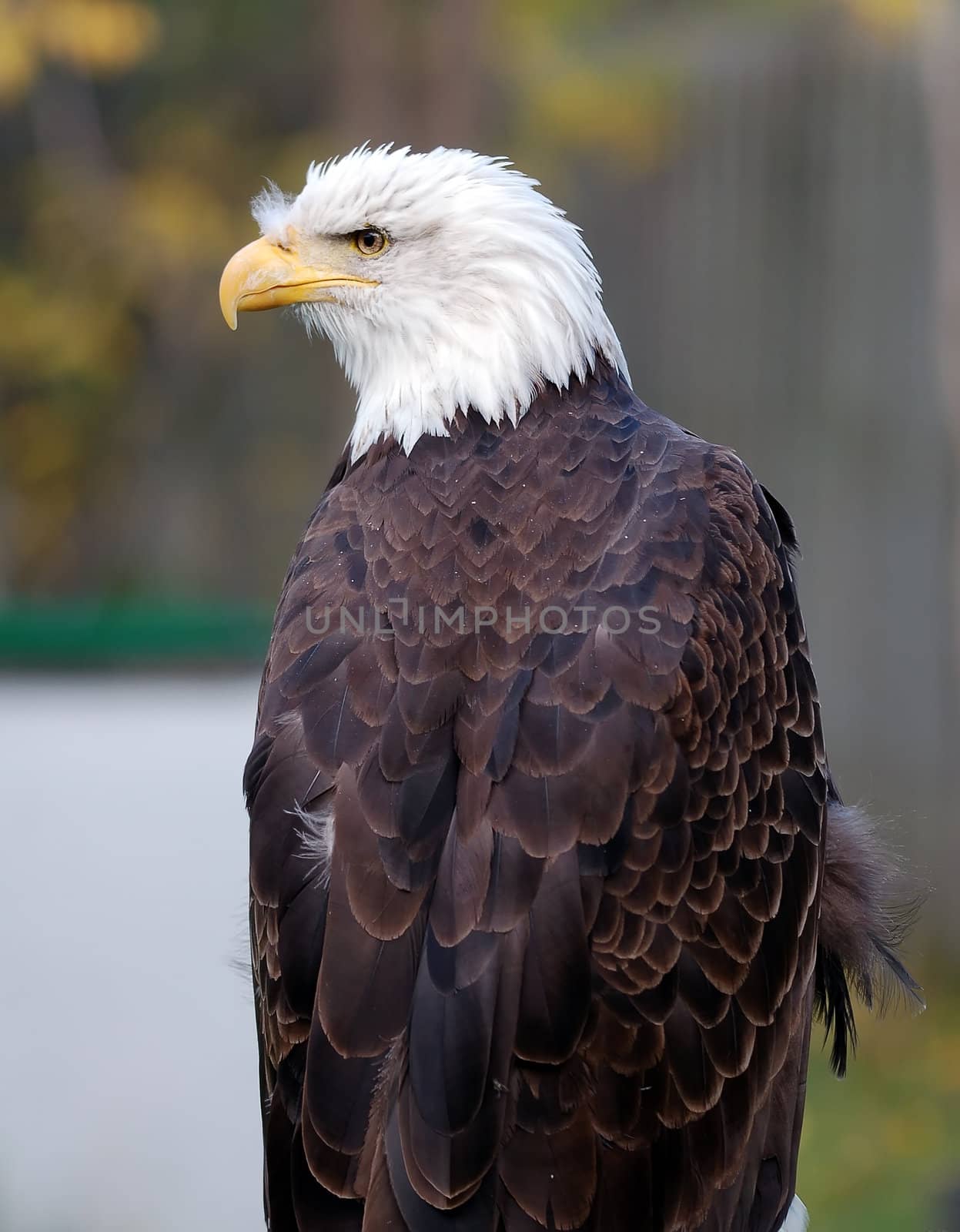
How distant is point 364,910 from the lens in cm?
250

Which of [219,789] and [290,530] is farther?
[290,530]

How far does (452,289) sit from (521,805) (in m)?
1.20

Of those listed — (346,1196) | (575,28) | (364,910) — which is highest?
(575,28)

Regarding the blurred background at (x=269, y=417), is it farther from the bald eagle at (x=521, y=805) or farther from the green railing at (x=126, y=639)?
the bald eagle at (x=521, y=805)

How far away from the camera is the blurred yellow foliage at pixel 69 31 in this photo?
22.6 ft

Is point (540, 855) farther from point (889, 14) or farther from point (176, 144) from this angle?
point (176, 144)

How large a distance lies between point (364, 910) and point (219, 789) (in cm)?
187

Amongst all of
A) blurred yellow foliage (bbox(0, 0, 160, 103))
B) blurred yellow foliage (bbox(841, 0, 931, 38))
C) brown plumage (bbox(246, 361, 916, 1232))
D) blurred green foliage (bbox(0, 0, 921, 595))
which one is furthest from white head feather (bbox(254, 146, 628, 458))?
blurred yellow foliage (bbox(0, 0, 160, 103))

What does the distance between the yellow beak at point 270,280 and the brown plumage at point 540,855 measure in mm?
553

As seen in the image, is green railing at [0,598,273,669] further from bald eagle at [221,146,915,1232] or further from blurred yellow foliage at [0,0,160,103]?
blurred yellow foliage at [0,0,160,103]

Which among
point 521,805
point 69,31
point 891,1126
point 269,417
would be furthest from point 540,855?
point 269,417

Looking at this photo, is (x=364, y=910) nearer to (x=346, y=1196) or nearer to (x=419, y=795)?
(x=419, y=795)

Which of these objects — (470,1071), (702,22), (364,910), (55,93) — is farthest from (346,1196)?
(55,93)

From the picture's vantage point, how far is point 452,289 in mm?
3160
